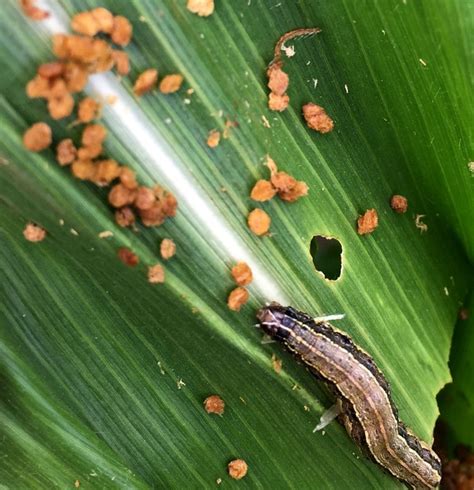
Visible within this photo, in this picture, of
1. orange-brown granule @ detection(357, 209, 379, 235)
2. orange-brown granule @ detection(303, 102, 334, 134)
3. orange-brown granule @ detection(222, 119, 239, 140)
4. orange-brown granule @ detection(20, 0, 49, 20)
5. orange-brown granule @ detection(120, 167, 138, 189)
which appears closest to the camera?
orange-brown granule @ detection(20, 0, 49, 20)

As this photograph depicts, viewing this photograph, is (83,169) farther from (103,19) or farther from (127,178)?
(103,19)

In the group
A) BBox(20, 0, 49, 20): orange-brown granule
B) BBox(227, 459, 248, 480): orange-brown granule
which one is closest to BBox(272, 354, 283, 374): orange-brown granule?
BBox(227, 459, 248, 480): orange-brown granule

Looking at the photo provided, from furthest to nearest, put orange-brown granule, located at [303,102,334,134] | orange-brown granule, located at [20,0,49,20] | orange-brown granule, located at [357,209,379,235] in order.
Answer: orange-brown granule, located at [357,209,379,235]
orange-brown granule, located at [303,102,334,134]
orange-brown granule, located at [20,0,49,20]

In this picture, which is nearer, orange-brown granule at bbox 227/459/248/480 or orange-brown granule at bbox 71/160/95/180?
orange-brown granule at bbox 71/160/95/180

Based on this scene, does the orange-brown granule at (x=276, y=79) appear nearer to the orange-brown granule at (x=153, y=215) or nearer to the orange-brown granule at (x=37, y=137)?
the orange-brown granule at (x=153, y=215)

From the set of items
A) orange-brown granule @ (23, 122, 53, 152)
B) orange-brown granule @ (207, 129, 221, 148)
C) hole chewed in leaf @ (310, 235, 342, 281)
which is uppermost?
orange-brown granule @ (23, 122, 53, 152)

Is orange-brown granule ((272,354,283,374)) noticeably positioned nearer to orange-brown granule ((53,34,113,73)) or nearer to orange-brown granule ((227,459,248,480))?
orange-brown granule ((227,459,248,480))
